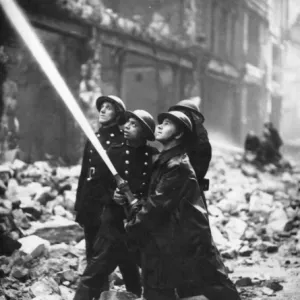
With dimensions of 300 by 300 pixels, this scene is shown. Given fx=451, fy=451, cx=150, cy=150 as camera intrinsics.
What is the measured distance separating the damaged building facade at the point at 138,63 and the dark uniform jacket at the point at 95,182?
196 inches

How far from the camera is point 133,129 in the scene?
11.3 ft

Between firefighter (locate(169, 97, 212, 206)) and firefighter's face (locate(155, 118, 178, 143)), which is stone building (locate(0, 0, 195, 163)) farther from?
firefighter's face (locate(155, 118, 178, 143))

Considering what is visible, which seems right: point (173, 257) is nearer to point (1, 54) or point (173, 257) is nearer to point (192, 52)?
point (1, 54)

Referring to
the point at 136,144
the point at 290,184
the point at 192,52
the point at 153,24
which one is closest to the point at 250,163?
the point at 290,184

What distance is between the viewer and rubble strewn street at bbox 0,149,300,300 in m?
4.51

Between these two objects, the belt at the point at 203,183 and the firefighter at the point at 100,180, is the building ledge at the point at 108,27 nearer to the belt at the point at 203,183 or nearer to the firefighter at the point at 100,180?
the firefighter at the point at 100,180

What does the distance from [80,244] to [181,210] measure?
9.65 feet

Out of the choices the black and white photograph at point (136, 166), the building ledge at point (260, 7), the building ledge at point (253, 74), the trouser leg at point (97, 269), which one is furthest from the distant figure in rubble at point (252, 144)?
the building ledge at point (260, 7)

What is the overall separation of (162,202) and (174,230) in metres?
0.24

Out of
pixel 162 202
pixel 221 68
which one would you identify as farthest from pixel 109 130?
pixel 221 68

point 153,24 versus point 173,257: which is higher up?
point 153,24

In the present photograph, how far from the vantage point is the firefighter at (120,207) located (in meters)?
3.45

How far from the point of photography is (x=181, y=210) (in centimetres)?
305

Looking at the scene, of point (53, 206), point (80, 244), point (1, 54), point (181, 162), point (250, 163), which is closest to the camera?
point (181, 162)
